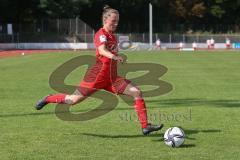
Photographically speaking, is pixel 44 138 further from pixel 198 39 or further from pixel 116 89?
pixel 198 39

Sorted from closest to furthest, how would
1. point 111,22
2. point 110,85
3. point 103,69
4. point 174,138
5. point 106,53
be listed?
1. point 174,138
2. point 106,53
3. point 111,22
4. point 103,69
5. point 110,85

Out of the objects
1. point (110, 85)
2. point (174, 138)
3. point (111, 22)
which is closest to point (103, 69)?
point (110, 85)

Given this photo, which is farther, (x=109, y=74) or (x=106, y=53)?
(x=109, y=74)

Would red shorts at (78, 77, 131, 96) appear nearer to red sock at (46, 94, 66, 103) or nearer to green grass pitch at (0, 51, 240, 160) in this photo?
red sock at (46, 94, 66, 103)

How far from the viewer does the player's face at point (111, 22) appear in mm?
9555

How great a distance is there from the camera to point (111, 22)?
962cm

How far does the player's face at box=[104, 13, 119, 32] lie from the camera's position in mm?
9555

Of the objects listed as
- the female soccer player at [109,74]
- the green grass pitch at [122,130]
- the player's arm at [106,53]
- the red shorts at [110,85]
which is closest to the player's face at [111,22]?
the female soccer player at [109,74]

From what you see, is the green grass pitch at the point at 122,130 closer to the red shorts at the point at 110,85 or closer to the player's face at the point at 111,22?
the red shorts at the point at 110,85

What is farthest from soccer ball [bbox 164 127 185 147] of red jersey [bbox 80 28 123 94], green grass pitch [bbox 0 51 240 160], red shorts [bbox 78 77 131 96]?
red jersey [bbox 80 28 123 94]

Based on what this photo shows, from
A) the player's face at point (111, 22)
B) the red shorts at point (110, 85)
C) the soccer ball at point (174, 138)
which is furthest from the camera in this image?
the red shorts at point (110, 85)

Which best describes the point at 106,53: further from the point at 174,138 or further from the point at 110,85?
the point at 174,138

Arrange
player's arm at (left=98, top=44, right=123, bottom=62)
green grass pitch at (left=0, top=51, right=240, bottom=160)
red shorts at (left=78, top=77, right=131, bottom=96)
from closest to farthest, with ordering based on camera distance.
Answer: green grass pitch at (left=0, top=51, right=240, bottom=160) → player's arm at (left=98, top=44, right=123, bottom=62) → red shorts at (left=78, top=77, right=131, bottom=96)

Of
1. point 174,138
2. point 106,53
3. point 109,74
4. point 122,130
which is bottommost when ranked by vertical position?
point 122,130
